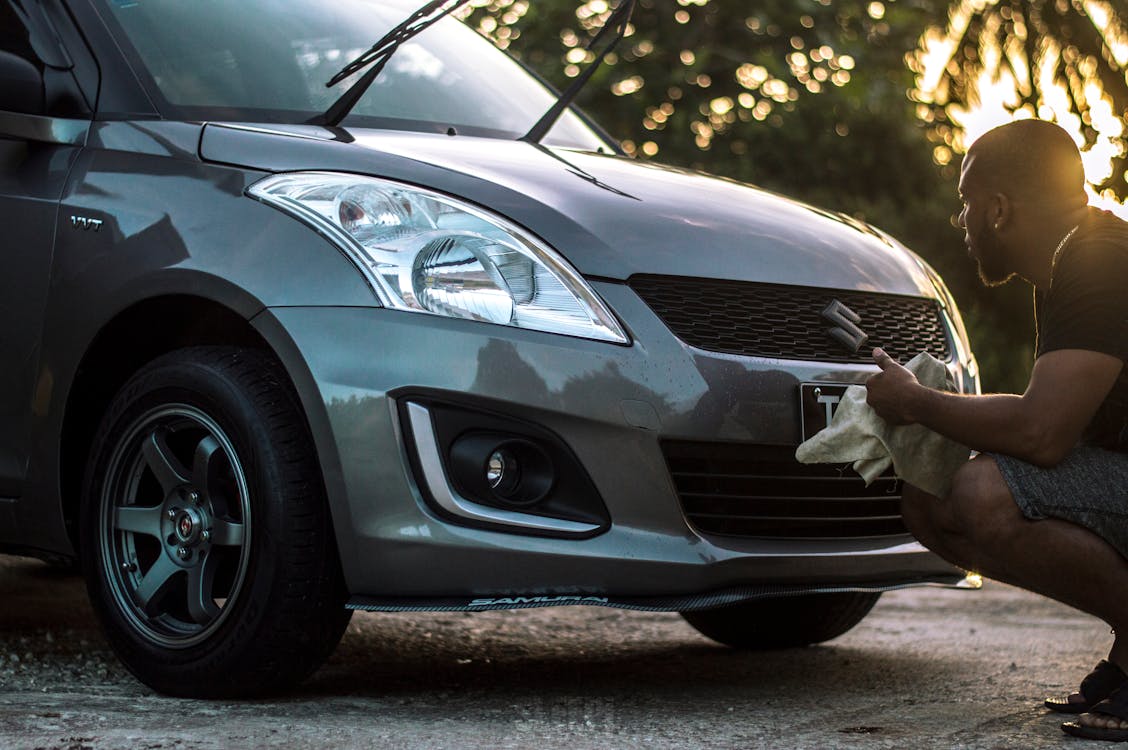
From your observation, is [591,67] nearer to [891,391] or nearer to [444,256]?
[444,256]

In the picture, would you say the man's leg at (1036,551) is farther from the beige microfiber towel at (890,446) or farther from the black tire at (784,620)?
the black tire at (784,620)

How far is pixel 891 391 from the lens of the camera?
3289 mm

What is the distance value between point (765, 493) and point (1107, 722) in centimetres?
82

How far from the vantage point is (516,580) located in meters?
3.25

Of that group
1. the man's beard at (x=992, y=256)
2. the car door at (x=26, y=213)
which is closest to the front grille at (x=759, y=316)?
the man's beard at (x=992, y=256)

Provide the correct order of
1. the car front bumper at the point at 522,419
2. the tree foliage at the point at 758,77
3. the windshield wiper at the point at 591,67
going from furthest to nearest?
1. the tree foliage at the point at 758,77
2. the windshield wiper at the point at 591,67
3. the car front bumper at the point at 522,419

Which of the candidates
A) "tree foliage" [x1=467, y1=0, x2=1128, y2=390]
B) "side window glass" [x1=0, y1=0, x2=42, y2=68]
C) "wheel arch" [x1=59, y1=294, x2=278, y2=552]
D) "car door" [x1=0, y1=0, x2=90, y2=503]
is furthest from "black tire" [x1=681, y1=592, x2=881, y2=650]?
"tree foliage" [x1=467, y1=0, x2=1128, y2=390]

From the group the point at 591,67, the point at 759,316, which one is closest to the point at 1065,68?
the point at 591,67

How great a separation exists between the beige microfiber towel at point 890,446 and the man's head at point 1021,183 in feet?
1.02

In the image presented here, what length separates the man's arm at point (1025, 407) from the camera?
3066 mm

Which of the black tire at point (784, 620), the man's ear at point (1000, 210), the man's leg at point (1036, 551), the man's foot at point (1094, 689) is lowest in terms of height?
the black tire at point (784, 620)

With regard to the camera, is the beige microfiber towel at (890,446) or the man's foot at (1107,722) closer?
the man's foot at (1107,722)

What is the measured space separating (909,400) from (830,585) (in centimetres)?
49

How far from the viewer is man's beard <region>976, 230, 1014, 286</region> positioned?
134 inches
